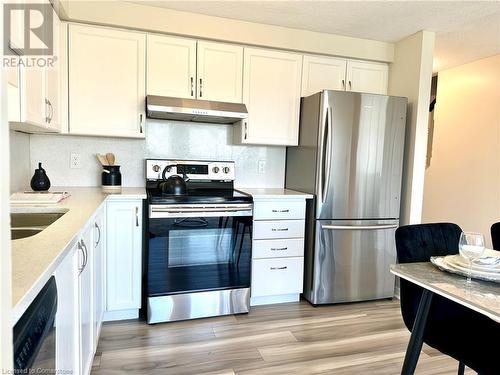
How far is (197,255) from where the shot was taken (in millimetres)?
2465

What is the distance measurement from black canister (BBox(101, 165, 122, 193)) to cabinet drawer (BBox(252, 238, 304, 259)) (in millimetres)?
1130

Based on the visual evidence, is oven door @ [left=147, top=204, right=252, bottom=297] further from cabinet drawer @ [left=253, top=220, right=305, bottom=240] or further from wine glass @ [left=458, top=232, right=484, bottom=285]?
wine glass @ [left=458, top=232, right=484, bottom=285]

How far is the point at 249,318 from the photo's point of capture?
2.56 m

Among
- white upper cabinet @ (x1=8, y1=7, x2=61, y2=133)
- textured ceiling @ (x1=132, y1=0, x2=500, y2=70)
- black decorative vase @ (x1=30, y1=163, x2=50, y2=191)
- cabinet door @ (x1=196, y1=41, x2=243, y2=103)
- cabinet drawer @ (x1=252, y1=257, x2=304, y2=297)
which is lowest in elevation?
cabinet drawer @ (x1=252, y1=257, x2=304, y2=297)

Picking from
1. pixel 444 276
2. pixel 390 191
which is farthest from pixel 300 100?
pixel 444 276

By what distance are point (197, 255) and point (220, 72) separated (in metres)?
1.45

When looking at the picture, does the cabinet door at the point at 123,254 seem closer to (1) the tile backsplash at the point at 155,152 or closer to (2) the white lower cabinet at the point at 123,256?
(2) the white lower cabinet at the point at 123,256

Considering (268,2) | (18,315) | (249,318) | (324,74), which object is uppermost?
(268,2)

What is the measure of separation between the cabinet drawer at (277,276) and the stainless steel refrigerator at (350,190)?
0.10 m

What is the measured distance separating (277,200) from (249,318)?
907 millimetres

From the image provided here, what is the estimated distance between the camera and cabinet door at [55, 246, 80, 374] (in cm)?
107

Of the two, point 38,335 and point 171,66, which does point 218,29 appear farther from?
point 38,335

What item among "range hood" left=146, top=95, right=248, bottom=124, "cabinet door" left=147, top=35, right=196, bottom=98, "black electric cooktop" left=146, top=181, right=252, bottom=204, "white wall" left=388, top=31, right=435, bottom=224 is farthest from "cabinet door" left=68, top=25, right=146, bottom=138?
"white wall" left=388, top=31, right=435, bottom=224

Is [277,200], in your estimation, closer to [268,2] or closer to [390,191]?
[390,191]
